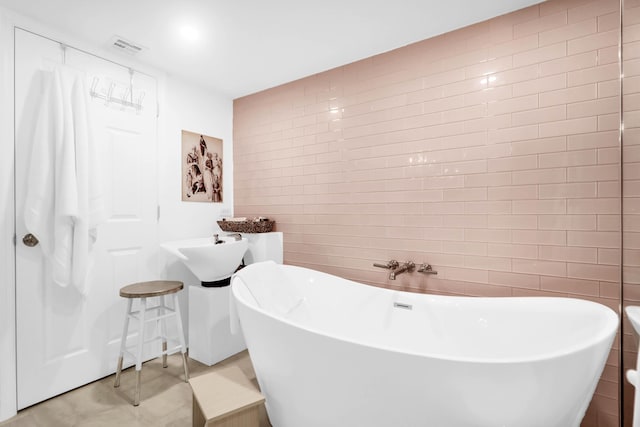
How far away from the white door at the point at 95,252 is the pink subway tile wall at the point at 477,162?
1.22 m

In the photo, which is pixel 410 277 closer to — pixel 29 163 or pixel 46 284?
pixel 46 284

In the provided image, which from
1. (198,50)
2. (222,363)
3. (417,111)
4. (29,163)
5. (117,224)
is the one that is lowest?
(222,363)

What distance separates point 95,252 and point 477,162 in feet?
8.93

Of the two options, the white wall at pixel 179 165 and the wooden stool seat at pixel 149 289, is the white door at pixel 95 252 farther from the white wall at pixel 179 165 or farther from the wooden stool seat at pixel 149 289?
the wooden stool seat at pixel 149 289

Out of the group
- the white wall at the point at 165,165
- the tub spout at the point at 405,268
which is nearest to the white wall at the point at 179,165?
the white wall at the point at 165,165

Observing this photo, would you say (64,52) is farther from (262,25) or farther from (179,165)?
(262,25)

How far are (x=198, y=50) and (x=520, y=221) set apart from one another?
8.29 ft

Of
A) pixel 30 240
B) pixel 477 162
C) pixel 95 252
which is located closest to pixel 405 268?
pixel 477 162

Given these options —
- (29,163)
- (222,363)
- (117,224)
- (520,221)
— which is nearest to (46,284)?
(117,224)

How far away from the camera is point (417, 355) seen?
3.56ft

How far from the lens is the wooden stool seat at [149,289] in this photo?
206cm

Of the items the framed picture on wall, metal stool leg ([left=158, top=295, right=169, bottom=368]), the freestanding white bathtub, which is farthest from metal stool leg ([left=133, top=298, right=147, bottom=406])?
the framed picture on wall

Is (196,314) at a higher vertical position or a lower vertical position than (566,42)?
lower

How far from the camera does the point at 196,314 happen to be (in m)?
2.54
